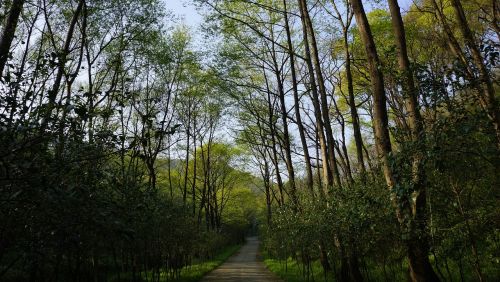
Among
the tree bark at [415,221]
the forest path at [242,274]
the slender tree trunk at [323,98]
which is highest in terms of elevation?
the slender tree trunk at [323,98]

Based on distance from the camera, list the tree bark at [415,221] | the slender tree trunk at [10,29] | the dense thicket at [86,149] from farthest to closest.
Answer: the slender tree trunk at [10,29], the tree bark at [415,221], the dense thicket at [86,149]

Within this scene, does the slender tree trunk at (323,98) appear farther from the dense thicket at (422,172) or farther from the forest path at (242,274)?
the forest path at (242,274)

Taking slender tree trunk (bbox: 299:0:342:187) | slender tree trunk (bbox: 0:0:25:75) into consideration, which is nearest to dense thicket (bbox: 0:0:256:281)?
slender tree trunk (bbox: 0:0:25:75)

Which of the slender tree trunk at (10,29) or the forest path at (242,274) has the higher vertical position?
the slender tree trunk at (10,29)

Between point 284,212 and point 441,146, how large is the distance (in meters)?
13.0

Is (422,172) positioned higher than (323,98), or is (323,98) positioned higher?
(323,98)

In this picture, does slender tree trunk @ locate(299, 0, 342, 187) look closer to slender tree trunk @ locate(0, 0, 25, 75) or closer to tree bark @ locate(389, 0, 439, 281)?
tree bark @ locate(389, 0, 439, 281)

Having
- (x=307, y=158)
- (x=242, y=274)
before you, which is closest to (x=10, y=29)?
(x=307, y=158)

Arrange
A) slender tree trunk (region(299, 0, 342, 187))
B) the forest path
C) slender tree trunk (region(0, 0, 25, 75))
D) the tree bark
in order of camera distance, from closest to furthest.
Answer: the tree bark, slender tree trunk (region(0, 0, 25, 75)), slender tree trunk (region(299, 0, 342, 187)), the forest path

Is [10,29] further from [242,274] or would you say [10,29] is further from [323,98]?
[242,274]

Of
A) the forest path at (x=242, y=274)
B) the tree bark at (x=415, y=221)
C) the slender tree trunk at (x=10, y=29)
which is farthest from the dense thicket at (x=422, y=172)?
the slender tree trunk at (x=10, y=29)

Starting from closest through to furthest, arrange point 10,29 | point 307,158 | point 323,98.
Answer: point 10,29 → point 323,98 → point 307,158

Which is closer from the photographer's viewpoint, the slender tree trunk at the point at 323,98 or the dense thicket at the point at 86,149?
the dense thicket at the point at 86,149

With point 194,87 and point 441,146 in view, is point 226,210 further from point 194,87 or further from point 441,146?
point 441,146
